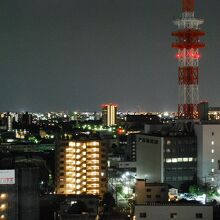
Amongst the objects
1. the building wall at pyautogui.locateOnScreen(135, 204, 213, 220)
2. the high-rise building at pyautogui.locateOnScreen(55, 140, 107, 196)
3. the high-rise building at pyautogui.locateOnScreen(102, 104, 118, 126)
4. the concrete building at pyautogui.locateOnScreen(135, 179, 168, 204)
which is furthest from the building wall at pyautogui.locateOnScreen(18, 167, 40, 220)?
the high-rise building at pyautogui.locateOnScreen(102, 104, 118, 126)

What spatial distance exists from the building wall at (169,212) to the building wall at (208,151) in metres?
5.88

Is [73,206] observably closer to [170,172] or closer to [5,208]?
[5,208]

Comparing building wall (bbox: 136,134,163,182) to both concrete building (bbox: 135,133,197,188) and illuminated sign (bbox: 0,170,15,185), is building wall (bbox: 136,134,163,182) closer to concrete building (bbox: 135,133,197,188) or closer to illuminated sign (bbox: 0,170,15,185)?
concrete building (bbox: 135,133,197,188)

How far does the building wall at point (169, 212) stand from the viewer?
908 centimetres

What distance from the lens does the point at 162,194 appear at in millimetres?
12367

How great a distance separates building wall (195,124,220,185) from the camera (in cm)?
1499

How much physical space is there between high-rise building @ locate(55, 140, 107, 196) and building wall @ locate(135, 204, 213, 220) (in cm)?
530

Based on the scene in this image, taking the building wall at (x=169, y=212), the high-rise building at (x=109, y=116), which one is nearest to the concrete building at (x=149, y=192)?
the building wall at (x=169, y=212)

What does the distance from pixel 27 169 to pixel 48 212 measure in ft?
4.90

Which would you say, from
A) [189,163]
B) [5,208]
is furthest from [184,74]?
[5,208]

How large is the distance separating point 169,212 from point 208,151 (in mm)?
6240

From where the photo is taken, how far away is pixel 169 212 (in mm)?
9062

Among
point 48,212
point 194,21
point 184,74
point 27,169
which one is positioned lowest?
point 48,212

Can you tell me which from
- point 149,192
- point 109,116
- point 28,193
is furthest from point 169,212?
point 109,116
